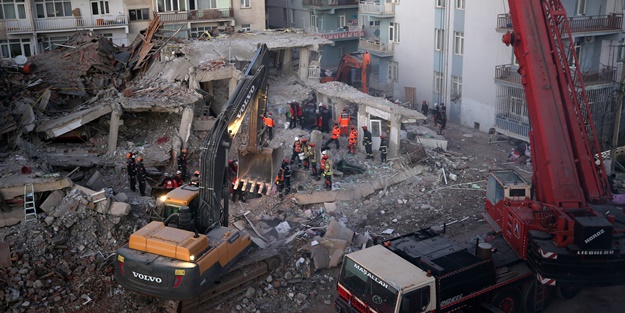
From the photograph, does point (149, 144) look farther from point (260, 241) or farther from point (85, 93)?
point (260, 241)

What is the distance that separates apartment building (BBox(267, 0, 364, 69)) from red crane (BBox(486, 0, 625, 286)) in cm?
2853

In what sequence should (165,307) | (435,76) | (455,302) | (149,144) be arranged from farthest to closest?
1. (435,76)
2. (149,144)
3. (165,307)
4. (455,302)

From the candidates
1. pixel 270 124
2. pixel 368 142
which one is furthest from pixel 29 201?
pixel 368 142

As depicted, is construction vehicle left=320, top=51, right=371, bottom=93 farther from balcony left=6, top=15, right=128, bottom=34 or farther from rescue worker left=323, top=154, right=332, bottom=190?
balcony left=6, top=15, right=128, bottom=34

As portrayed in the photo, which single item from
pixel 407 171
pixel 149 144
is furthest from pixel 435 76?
pixel 149 144

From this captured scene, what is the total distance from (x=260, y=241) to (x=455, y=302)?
20.6 feet

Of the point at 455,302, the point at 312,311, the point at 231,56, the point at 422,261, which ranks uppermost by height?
the point at 231,56

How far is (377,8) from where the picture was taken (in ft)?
124

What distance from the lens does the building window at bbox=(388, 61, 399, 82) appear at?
37.7m

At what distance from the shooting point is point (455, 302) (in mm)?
12141

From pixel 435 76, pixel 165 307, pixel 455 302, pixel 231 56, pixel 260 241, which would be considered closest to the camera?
pixel 455 302

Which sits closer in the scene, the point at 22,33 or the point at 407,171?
the point at 407,171

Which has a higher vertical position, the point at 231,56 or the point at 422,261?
the point at 231,56

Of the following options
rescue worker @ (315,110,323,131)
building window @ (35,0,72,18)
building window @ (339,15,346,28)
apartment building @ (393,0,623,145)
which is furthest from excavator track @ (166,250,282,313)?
building window @ (339,15,346,28)
